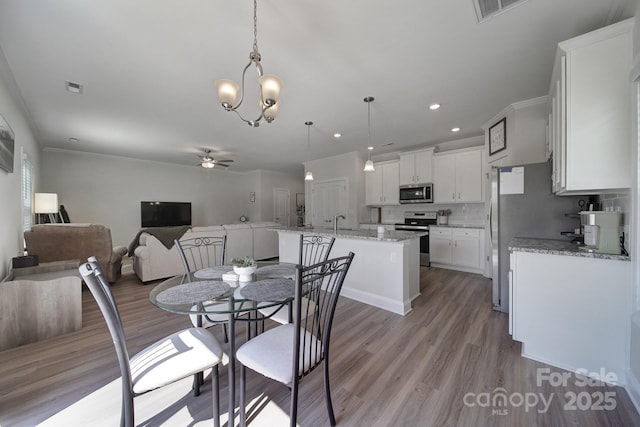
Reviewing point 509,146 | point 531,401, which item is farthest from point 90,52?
point 509,146

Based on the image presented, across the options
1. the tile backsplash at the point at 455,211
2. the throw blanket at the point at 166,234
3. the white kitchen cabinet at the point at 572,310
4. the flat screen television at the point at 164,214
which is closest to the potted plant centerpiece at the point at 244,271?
the white kitchen cabinet at the point at 572,310

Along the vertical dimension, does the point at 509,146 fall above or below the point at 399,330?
above

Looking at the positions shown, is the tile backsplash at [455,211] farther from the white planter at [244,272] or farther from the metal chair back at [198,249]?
the white planter at [244,272]

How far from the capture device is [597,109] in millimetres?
1646

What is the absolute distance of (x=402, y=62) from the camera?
2230 mm

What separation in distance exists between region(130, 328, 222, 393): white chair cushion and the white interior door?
6917mm

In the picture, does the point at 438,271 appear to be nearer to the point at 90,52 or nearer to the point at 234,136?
the point at 234,136

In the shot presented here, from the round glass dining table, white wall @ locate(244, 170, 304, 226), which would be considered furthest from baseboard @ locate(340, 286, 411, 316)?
white wall @ locate(244, 170, 304, 226)

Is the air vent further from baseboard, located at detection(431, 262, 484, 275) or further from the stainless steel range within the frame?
baseboard, located at detection(431, 262, 484, 275)

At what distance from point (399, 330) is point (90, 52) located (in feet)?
12.6

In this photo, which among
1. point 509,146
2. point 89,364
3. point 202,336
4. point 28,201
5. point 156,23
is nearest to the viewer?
point 202,336

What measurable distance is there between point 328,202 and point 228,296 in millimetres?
4932

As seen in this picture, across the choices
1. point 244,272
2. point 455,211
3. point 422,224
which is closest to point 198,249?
point 244,272

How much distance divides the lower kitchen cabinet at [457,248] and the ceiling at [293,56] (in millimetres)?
1990
